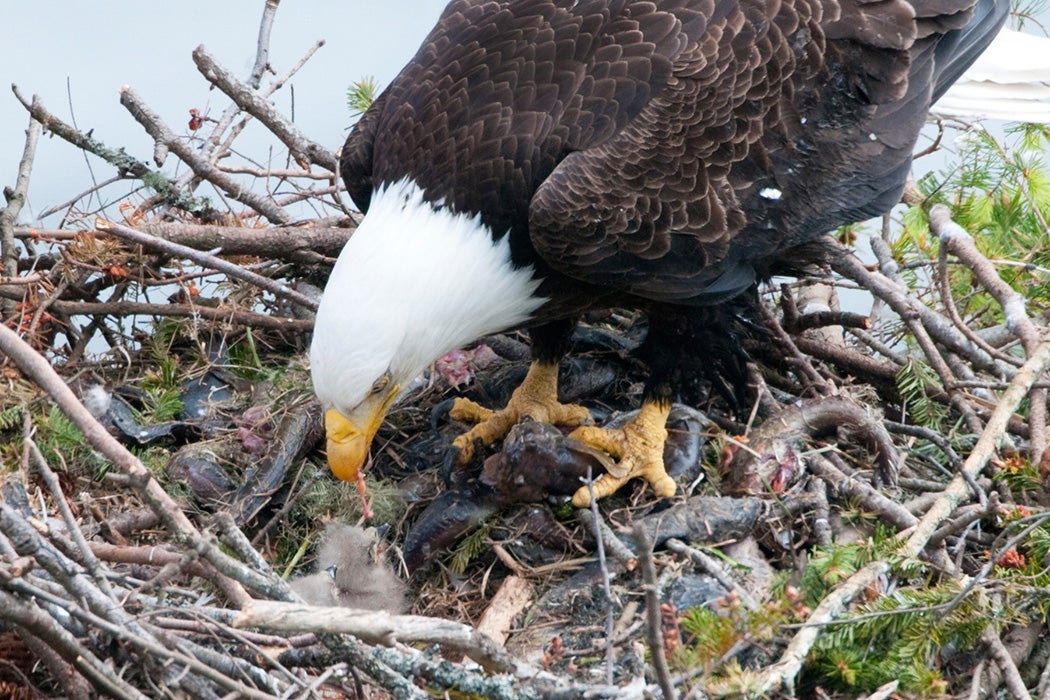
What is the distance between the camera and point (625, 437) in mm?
3748

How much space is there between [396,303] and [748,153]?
3.47ft

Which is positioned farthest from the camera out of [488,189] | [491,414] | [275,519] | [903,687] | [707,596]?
[491,414]

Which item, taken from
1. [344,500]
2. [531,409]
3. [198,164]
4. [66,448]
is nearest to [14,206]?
[198,164]

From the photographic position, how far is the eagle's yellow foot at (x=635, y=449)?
3.61 m

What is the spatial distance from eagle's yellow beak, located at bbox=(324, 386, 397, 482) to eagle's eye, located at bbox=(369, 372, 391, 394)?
1.3 inches

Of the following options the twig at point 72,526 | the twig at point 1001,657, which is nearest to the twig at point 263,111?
the twig at point 72,526

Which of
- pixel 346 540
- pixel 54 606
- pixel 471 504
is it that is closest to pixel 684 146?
pixel 471 504

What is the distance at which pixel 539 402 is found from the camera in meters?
4.01

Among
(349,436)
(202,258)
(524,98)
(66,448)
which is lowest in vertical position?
(349,436)

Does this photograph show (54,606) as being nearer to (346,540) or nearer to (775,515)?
(346,540)

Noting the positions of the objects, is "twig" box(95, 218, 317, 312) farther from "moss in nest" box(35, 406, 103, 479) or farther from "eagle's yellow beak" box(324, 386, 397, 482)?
"eagle's yellow beak" box(324, 386, 397, 482)

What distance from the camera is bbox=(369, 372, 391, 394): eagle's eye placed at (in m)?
3.28

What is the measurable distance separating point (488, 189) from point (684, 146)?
521 millimetres

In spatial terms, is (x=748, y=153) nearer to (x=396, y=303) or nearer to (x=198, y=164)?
(x=396, y=303)
